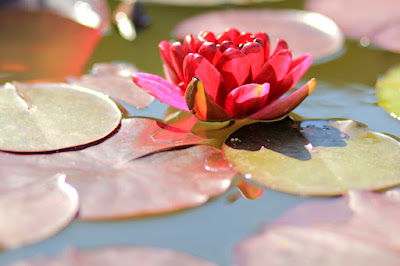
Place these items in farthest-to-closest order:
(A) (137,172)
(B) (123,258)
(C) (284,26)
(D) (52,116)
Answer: (C) (284,26) → (D) (52,116) → (A) (137,172) → (B) (123,258)

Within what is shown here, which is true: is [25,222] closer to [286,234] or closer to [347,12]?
[286,234]

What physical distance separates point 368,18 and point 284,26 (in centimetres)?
43

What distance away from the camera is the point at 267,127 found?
4.29 ft

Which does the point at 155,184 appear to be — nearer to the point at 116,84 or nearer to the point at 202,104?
the point at 202,104

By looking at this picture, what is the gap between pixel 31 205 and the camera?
97 cm

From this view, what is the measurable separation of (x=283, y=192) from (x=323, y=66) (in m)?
0.92

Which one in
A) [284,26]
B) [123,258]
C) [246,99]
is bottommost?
[123,258]

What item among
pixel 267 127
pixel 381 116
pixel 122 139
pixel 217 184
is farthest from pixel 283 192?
pixel 381 116

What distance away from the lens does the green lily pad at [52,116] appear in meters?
1.20

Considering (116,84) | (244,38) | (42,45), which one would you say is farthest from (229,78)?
(42,45)

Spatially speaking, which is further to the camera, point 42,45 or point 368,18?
point 368,18

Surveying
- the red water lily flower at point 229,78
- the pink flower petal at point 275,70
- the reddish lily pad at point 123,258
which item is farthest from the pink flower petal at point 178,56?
the reddish lily pad at point 123,258

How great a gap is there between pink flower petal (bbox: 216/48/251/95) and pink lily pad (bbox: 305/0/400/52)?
41.7 inches

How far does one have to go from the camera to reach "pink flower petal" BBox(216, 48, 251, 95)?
46.5 inches
